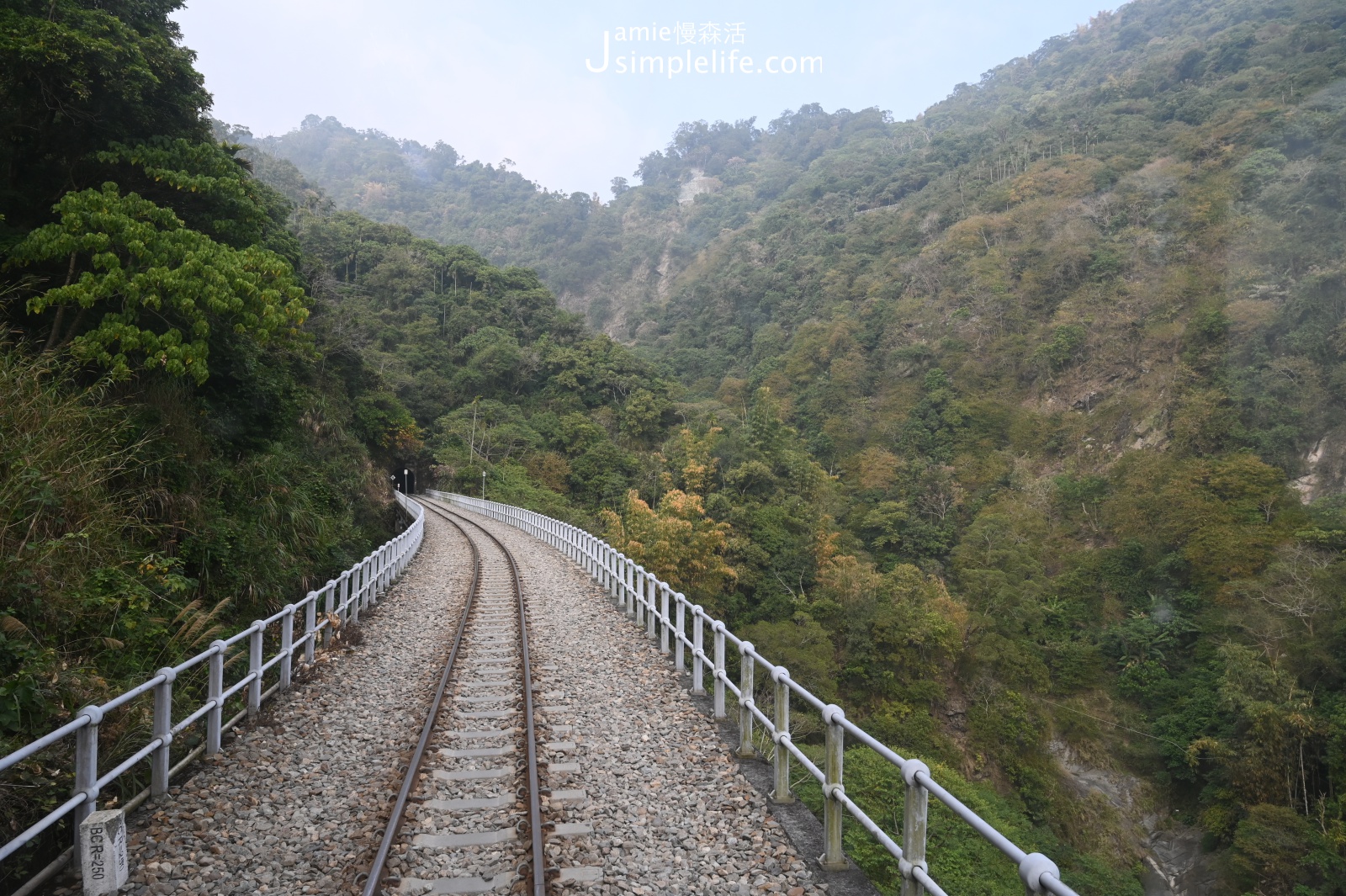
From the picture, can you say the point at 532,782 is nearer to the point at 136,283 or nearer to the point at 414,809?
the point at 414,809

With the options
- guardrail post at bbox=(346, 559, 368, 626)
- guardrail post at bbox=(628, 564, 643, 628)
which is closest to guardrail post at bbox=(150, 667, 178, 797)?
Answer: guardrail post at bbox=(346, 559, 368, 626)

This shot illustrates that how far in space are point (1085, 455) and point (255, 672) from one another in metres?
48.4

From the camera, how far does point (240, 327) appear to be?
10.8m

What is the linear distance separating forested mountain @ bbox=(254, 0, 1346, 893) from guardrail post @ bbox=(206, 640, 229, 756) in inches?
903

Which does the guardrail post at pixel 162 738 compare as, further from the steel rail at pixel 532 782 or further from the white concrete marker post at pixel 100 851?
the steel rail at pixel 532 782

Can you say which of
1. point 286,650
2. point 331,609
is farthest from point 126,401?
point 286,650

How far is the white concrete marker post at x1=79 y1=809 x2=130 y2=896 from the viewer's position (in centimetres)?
380

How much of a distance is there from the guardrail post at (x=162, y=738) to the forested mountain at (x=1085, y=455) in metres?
23.6

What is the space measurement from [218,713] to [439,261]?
77.6 meters

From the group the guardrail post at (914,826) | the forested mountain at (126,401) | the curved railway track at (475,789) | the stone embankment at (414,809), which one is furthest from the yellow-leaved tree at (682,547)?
the guardrail post at (914,826)

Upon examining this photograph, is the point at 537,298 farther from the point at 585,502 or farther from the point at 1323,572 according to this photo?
the point at 1323,572

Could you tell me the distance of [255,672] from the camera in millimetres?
6578

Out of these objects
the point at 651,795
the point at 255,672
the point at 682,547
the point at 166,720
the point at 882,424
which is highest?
the point at 882,424

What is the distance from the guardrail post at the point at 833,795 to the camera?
14.4ft
